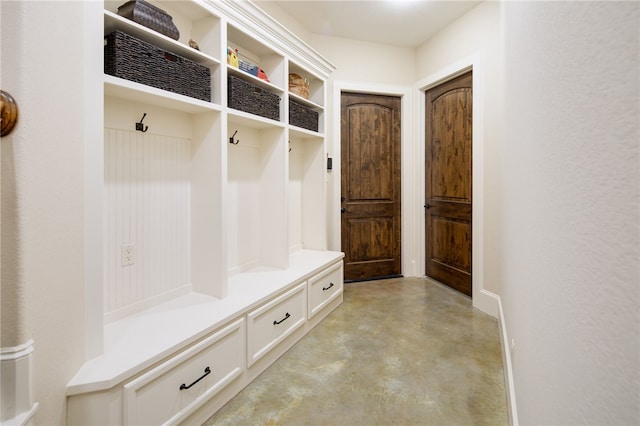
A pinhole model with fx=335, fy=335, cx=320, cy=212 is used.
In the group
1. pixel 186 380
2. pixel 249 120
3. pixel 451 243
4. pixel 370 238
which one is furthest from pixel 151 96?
pixel 451 243

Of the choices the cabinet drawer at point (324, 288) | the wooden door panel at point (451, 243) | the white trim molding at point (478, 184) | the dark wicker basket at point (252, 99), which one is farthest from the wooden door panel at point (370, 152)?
the dark wicker basket at point (252, 99)

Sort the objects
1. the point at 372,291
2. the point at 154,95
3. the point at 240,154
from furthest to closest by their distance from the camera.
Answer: the point at 372,291 → the point at 240,154 → the point at 154,95

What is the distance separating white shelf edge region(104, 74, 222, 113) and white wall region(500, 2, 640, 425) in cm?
157

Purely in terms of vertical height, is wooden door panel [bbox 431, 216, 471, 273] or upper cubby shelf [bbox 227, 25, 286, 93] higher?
upper cubby shelf [bbox 227, 25, 286, 93]

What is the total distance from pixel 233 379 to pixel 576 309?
67.5 inches

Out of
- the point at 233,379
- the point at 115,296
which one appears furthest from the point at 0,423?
the point at 233,379

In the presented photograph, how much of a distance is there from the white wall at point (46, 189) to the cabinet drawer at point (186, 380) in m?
0.25

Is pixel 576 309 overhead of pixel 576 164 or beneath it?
beneath

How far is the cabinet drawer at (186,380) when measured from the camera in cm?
133

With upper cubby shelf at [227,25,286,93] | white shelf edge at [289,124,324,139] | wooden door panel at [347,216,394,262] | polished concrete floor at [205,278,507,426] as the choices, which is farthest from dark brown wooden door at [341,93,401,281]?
upper cubby shelf at [227,25,286,93]

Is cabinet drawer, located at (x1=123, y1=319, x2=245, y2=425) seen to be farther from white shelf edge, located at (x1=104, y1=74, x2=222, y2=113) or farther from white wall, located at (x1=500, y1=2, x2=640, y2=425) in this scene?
white wall, located at (x1=500, y1=2, x2=640, y2=425)

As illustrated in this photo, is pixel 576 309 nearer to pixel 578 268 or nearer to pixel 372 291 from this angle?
pixel 578 268

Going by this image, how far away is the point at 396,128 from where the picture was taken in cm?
407

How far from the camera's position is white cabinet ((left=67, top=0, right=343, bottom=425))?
135 cm
